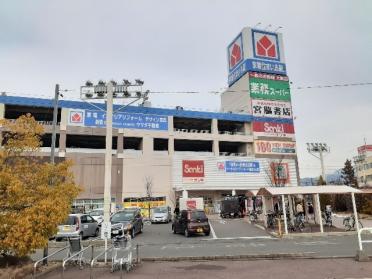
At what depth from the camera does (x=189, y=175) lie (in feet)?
174

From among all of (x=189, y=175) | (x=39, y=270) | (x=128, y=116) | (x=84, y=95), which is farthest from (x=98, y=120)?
(x=39, y=270)

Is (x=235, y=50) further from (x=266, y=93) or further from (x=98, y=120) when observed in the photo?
(x=98, y=120)

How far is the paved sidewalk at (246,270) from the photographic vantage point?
32.4 feet

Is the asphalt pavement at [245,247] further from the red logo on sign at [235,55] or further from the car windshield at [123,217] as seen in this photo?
the red logo on sign at [235,55]

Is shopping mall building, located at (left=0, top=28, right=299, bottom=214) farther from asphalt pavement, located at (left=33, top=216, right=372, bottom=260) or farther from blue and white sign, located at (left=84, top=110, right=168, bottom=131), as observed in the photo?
asphalt pavement, located at (left=33, top=216, right=372, bottom=260)

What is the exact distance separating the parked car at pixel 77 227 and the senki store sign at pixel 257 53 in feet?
139

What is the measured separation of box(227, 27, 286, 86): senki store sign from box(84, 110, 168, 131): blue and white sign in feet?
55.3

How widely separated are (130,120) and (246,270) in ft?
140

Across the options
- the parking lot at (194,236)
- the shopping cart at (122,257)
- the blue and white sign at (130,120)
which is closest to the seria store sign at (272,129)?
the blue and white sign at (130,120)

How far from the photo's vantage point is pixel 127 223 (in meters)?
23.0

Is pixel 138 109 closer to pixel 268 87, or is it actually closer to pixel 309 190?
pixel 268 87

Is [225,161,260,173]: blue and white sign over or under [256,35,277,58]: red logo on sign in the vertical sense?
under

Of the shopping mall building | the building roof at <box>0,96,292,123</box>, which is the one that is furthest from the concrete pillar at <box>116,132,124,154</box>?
the building roof at <box>0,96,292,123</box>

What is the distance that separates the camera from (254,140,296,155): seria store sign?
58.0 meters
